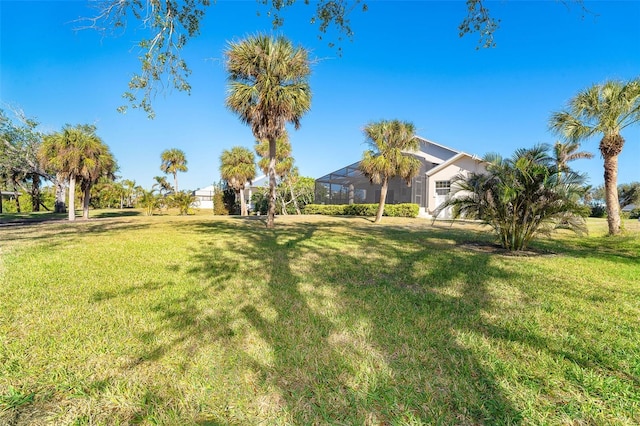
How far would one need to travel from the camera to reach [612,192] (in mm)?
11789

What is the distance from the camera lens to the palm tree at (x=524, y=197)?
7.41m

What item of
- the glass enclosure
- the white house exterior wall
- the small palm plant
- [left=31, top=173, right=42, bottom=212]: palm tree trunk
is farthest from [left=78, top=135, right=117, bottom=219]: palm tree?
the white house exterior wall

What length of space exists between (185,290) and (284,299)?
149 centimetres

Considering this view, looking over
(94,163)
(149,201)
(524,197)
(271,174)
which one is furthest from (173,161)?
(524,197)

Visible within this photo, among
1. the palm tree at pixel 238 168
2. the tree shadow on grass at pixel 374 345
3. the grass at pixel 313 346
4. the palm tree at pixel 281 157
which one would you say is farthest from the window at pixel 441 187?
the tree shadow on grass at pixel 374 345

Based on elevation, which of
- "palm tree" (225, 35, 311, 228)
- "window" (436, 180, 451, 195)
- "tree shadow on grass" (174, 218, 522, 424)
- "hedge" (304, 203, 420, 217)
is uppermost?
"palm tree" (225, 35, 311, 228)

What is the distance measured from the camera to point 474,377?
7.11 feet

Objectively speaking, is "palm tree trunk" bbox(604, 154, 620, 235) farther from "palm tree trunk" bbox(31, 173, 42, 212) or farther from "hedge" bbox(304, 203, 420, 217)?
"palm tree trunk" bbox(31, 173, 42, 212)

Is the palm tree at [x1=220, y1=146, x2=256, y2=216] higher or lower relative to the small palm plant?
higher

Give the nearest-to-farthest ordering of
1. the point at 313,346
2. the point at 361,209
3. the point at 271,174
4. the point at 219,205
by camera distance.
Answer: the point at 313,346, the point at 271,174, the point at 361,209, the point at 219,205

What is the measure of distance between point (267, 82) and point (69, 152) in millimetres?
12936

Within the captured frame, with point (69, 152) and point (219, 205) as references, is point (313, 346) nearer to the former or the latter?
point (69, 152)

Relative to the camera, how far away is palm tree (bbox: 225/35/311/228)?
1185 centimetres

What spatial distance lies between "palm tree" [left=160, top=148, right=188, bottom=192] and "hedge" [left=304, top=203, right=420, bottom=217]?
63.2ft
